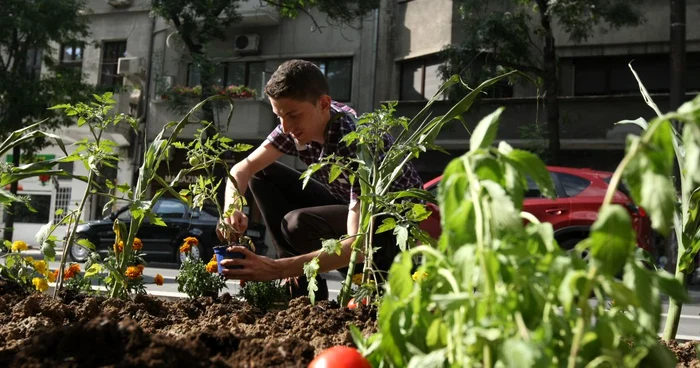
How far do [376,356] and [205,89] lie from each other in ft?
48.4

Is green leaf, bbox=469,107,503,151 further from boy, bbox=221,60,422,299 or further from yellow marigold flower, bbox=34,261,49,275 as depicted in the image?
yellow marigold flower, bbox=34,261,49,275

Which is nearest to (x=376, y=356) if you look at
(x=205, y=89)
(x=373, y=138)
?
Answer: (x=373, y=138)

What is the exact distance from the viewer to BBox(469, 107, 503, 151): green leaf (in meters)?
0.79

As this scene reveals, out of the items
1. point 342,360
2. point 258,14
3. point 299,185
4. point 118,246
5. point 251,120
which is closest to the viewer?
point 342,360

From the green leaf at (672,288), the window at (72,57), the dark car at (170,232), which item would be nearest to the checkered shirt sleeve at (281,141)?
the green leaf at (672,288)

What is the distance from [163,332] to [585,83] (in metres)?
14.5

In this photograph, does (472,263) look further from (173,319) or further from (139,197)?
(139,197)

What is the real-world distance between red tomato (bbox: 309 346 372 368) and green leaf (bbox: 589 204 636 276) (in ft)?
1.27

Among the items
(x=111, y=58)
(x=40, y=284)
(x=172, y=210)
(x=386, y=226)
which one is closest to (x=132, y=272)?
(x=40, y=284)

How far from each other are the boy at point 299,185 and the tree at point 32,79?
41.1 feet

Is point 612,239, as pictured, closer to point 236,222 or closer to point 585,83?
point 236,222

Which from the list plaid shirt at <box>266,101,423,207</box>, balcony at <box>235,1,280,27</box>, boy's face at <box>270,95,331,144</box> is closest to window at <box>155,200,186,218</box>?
balcony at <box>235,1,280,27</box>

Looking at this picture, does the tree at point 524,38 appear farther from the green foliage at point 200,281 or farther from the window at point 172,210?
the green foliage at point 200,281

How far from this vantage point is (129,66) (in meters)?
18.8
